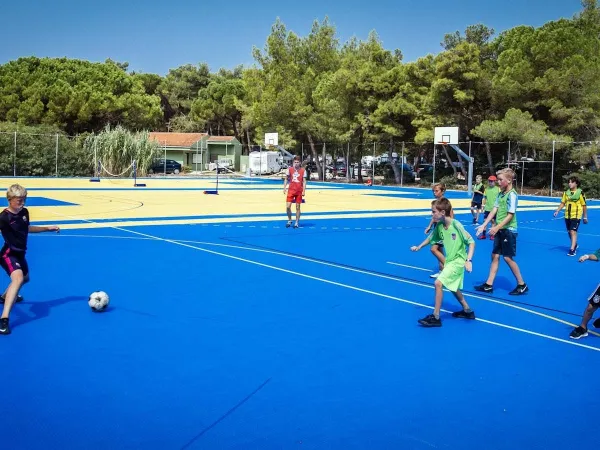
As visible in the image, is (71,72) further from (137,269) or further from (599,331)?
(599,331)

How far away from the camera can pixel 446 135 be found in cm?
3847

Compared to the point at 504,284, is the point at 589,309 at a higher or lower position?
higher

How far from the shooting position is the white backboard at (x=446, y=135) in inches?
1499

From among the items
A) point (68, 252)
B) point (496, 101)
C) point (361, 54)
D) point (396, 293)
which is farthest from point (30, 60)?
point (396, 293)

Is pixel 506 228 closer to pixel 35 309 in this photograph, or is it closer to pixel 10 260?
pixel 35 309

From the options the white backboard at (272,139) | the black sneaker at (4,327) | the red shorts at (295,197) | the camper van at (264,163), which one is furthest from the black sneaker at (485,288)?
the camper van at (264,163)

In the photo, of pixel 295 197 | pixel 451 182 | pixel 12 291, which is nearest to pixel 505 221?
pixel 12 291

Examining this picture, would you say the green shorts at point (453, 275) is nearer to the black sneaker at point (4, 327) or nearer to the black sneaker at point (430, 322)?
the black sneaker at point (430, 322)

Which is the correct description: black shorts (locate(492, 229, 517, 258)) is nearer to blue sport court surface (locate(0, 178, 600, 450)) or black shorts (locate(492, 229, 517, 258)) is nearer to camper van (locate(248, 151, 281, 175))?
blue sport court surface (locate(0, 178, 600, 450))

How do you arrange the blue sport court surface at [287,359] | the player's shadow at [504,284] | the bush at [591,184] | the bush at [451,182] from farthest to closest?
1. the bush at [451,182]
2. the bush at [591,184]
3. the player's shadow at [504,284]
4. the blue sport court surface at [287,359]

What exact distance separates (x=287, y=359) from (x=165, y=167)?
49.8m

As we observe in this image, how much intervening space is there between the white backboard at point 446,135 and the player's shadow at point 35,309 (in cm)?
3225

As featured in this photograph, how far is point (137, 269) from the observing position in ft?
34.6

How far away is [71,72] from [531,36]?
38.0m
